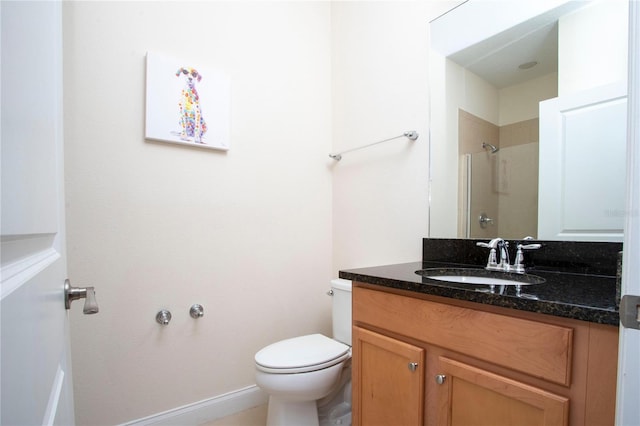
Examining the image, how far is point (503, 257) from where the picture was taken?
1.18m

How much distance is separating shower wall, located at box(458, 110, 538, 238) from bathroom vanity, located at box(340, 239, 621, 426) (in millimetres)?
159

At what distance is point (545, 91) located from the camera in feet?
3.73

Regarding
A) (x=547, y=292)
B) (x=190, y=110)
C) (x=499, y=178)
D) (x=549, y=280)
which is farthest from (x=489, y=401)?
(x=190, y=110)

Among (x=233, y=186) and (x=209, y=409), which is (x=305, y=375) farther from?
(x=233, y=186)

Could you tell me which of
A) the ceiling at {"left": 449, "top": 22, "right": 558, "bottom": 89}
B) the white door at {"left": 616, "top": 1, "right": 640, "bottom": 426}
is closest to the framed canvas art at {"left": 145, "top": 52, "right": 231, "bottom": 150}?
the ceiling at {"left": 449, "top": 22, "right": 558, "bottom": 89}

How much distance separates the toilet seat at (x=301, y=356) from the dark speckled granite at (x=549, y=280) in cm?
48

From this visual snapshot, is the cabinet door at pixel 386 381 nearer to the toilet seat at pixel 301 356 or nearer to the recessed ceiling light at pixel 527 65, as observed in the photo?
the toilet seat at pixel 301 356

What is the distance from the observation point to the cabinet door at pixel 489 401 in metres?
0.66

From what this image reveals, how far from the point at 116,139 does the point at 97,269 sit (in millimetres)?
586

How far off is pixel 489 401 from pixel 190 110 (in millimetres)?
1663

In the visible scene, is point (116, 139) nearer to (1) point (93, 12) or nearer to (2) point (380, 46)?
(1) point (93, 12)

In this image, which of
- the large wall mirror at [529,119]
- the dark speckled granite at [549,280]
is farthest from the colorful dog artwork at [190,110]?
the large wall mirror at [529,119]

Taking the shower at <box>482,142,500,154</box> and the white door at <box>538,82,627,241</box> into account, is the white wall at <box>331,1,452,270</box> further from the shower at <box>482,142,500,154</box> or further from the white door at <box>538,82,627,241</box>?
the white door at <box>538,82,627,241</box>

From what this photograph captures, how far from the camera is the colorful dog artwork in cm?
152
